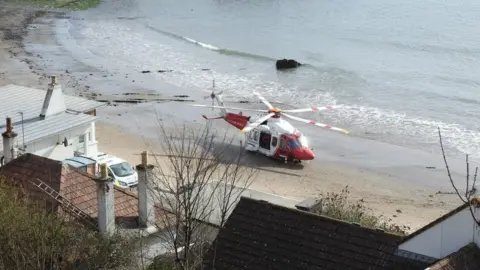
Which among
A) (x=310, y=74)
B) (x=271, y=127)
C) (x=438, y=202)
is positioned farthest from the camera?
(x=310, y=74)

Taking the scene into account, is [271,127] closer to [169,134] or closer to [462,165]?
[169,134]

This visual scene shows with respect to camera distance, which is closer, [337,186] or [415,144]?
[337,186]

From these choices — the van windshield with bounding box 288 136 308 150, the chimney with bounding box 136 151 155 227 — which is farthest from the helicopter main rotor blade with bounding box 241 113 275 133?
the chimney with bounding box 136 151 155 227

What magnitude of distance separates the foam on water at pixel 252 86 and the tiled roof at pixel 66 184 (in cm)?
2530

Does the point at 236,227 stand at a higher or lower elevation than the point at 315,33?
higher

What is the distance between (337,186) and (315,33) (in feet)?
163

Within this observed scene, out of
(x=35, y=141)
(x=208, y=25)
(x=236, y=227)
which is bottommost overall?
(x=208, y=25)

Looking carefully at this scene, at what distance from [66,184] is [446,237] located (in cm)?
1065

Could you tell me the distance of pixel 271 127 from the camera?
37812 millimetres

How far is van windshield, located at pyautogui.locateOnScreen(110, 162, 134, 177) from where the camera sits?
99.0 feet

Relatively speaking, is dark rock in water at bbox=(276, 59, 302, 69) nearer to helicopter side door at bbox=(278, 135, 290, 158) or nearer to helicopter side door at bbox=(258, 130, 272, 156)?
helicopter side door at bbox=(258, 130, 272, 156)

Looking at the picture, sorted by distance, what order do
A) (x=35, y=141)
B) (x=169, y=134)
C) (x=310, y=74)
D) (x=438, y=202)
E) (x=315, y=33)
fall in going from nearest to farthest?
(x=35, y=141) → (x=438, y=202) → (x=169, y=134) → (x=310, y=74) → (x=315, y=33)

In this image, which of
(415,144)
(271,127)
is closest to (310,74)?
(415,144)

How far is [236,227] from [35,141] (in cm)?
1262
